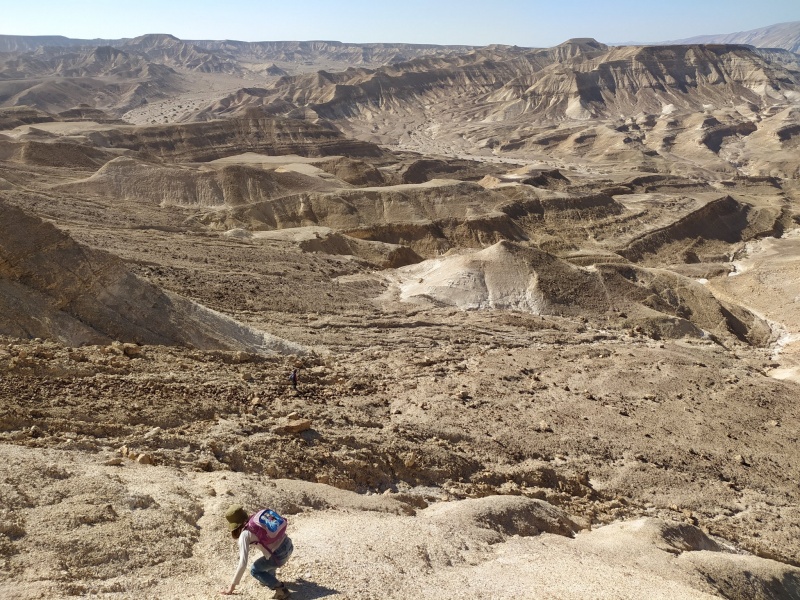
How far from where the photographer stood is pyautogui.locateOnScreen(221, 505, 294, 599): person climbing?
6.01 meters

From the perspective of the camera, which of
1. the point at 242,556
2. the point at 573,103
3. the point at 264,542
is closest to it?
the point at 242,556

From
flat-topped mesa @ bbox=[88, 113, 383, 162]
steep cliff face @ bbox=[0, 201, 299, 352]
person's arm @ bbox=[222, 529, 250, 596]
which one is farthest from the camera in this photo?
flat-topped mesa @ bbox=[88, 113, 383, 162]

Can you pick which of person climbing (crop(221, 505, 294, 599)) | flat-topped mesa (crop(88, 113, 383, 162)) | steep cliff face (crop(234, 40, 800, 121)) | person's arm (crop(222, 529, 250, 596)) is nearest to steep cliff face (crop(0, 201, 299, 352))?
person climbing (crop(221, 505, 294, 599))

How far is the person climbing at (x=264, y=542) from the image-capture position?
6008 mm

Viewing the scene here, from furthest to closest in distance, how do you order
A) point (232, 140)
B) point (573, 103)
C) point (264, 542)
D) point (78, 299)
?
1. point (573, 103)
2. point (232, 140)
3. point (78, 299)
4. point (264, 542)

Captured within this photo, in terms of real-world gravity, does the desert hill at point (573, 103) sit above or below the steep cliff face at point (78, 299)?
above

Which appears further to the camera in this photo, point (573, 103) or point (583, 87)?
point (583, 87)

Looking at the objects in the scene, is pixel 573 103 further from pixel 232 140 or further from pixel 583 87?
pixel 232 140

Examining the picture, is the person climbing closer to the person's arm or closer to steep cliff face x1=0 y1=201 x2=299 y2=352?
the person's arm

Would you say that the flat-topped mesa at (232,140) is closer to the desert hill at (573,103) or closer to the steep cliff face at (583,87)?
the desert hill at (573,103)

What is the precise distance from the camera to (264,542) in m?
6.02

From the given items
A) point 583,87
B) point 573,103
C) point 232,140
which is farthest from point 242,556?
point 583,87

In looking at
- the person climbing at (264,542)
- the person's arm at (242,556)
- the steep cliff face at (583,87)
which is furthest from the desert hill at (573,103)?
the person's arm at (242,556)

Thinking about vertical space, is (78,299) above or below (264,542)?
below
